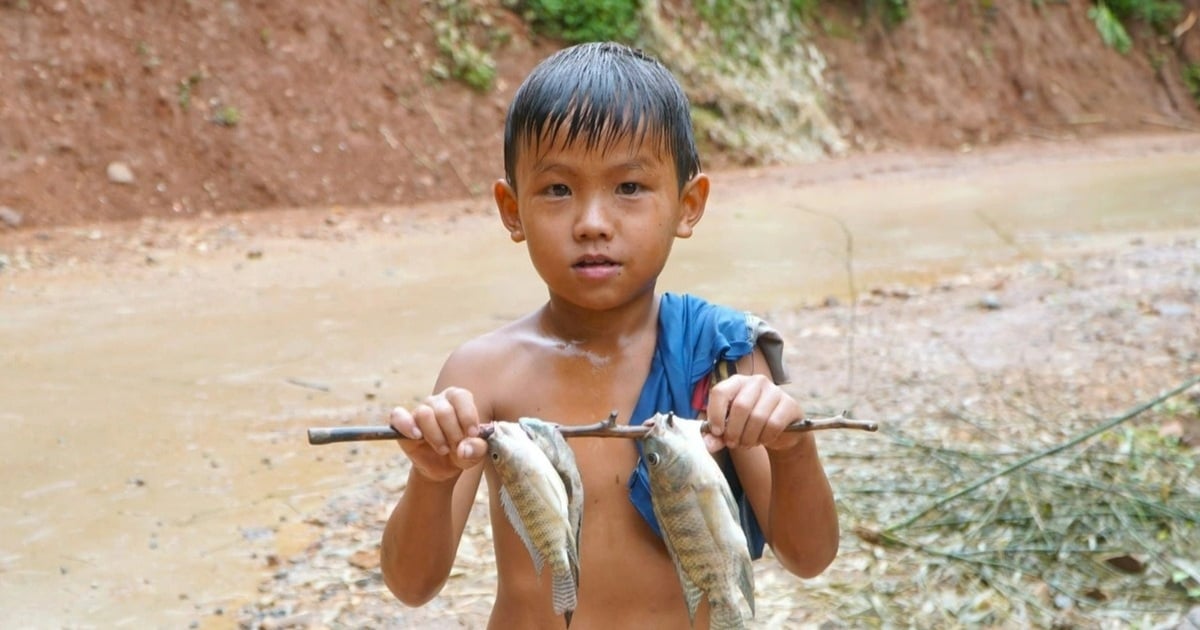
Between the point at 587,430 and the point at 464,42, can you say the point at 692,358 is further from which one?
the point at 464,42

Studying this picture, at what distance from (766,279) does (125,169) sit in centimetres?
523

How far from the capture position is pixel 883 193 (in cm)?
1208

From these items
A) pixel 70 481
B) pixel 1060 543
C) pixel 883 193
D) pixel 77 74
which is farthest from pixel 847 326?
pixel 77 74

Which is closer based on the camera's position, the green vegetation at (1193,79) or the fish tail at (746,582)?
the fish tail at (746,582)

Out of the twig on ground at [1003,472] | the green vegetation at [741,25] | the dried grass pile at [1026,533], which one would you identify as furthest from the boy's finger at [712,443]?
the green vegetation at [741,25]

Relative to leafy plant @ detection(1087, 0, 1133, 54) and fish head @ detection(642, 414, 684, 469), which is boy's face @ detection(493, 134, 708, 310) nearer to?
fish head @ detection(642, 414, 684, 469)

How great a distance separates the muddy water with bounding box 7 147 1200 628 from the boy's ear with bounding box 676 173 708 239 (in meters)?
2.02

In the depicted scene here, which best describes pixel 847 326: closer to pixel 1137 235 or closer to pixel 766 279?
pixel 766 279

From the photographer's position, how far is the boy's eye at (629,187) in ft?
7.08

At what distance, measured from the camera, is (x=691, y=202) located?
2352 millimetres

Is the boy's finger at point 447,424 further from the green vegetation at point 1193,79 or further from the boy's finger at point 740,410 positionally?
the green vegetation at point 1193,79

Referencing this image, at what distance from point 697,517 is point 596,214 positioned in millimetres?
517

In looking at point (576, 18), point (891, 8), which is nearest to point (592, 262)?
point (576, 18)

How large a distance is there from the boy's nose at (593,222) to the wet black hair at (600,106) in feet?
0.32
